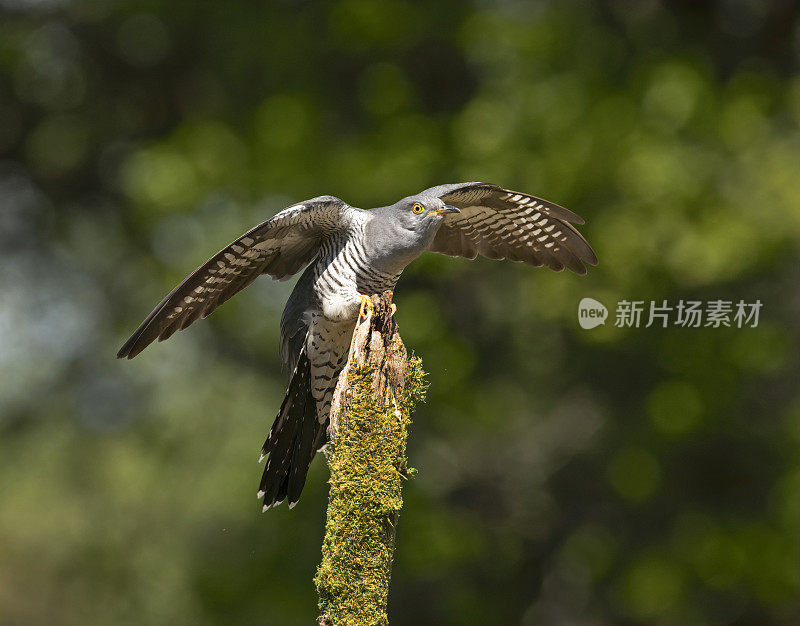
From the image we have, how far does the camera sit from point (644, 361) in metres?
7.20

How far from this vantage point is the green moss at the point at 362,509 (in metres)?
2.83

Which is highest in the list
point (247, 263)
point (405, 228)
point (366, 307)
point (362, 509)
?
point (405, 228)

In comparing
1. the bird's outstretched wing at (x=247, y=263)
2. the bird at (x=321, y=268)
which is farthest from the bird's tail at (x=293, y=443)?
the bird's outstretched wing at (x=247, y=263)

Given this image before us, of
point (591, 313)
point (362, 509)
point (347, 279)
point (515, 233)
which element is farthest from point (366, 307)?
point (591, 313)

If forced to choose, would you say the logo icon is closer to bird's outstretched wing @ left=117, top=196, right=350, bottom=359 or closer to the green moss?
bird's outstretched wing @ left=117, top=196, right=350, bottom=359

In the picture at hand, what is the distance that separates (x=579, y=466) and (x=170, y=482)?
354 centimetres

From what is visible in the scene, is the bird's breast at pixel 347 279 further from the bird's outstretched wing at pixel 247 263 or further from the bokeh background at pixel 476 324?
the bokeh background at pixel 476 324

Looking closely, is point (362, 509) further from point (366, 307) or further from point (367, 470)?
point (366, 307)

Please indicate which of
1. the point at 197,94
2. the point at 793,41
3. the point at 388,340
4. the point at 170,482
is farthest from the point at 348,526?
the point at 793,41

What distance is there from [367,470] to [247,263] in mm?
982

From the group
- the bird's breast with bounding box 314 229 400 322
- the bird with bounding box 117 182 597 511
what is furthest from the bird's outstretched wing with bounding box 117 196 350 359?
the bird's breast with bounding box 314 229 400 322

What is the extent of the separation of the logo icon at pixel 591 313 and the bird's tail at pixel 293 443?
3631mm

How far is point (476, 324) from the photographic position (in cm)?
734

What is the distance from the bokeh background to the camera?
6719 mm
